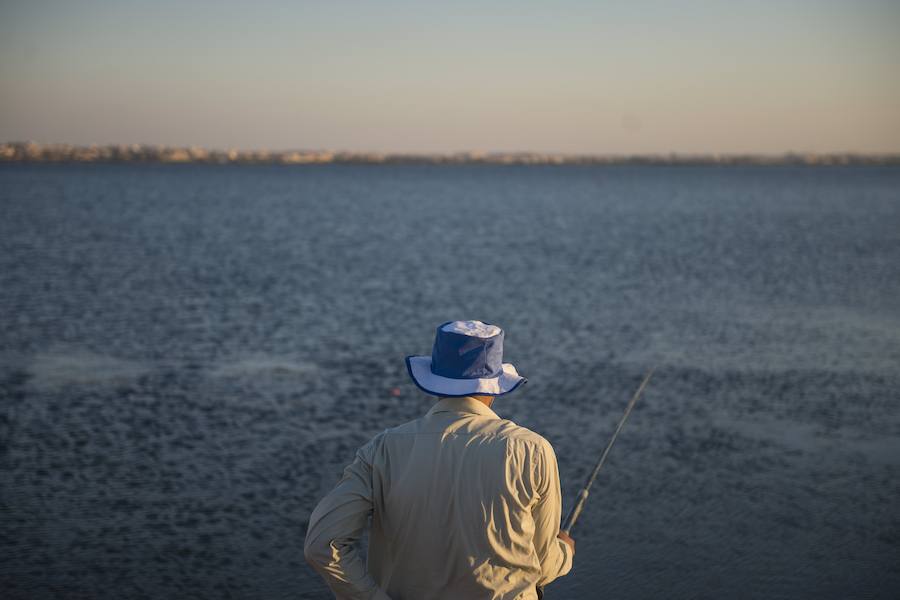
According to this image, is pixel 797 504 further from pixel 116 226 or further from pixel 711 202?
pixel 711 202

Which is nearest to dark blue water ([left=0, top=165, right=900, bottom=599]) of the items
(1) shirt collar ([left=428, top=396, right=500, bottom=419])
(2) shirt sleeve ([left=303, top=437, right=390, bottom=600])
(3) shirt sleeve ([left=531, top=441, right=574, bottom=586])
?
(3) shirt sleeve ([left=531, top=441, right=574, bottom=586])

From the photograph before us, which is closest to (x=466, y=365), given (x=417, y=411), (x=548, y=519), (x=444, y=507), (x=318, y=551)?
(x=444, y=507)

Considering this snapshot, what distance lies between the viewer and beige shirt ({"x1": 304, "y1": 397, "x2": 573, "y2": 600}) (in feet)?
9.48

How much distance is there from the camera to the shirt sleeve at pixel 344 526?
9.48 ft

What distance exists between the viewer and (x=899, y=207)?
6806 centimetres

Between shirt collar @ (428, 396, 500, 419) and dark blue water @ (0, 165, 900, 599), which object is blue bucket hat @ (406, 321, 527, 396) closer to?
shirt collar @ (428, 396, 500, 419)

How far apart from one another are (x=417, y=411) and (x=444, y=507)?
8.21m

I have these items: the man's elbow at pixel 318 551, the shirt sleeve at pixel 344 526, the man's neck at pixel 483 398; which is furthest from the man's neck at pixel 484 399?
the man's elbow at pixel 318 551

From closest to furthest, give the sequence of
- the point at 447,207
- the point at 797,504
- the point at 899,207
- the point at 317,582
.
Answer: the point at 317,582
the point at 797,504
the point at 899,207
the point at 447,207

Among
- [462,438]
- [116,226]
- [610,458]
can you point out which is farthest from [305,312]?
[116,226]

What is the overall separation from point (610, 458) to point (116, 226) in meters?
41.1

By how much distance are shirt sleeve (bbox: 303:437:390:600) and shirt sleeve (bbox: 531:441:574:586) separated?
1.71 feet

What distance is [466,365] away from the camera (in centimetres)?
295

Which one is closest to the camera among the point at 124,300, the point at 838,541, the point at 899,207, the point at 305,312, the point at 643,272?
the point at 838,541
